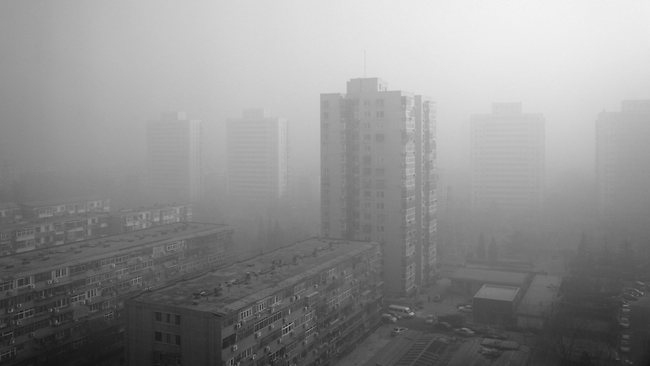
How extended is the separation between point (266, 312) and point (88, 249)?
145 inches

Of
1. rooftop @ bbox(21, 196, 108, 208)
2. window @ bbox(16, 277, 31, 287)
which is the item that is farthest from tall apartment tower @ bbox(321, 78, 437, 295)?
rooftop @ bbox(21, 196, 108, 208)

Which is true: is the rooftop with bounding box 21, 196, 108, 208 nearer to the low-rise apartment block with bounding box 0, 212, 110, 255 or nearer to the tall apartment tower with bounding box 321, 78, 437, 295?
the low-rise apartment block with bounding box 0, 212, 110, 255

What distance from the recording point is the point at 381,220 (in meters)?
9.55

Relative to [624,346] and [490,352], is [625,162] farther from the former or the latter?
[490,352]

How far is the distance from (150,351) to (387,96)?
5.85m

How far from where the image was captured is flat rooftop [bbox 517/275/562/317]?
8312 mm

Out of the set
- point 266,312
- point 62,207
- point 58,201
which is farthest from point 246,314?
point 58,201

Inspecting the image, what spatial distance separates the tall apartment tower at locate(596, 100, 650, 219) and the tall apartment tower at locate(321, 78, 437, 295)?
343 inches

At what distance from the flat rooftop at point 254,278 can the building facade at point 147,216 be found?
557 centimetres

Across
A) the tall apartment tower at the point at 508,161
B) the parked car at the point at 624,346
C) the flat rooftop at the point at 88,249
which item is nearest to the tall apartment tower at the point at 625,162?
the tall apartment tower at the point at 508,161

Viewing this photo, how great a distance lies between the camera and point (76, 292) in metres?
7.04

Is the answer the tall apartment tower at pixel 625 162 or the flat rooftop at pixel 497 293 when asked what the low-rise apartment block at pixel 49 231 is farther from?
the tall apartment tower at pixel 625 162

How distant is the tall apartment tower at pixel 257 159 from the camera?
20469 millimetres

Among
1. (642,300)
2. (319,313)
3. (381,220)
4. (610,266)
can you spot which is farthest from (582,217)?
(319,313)
